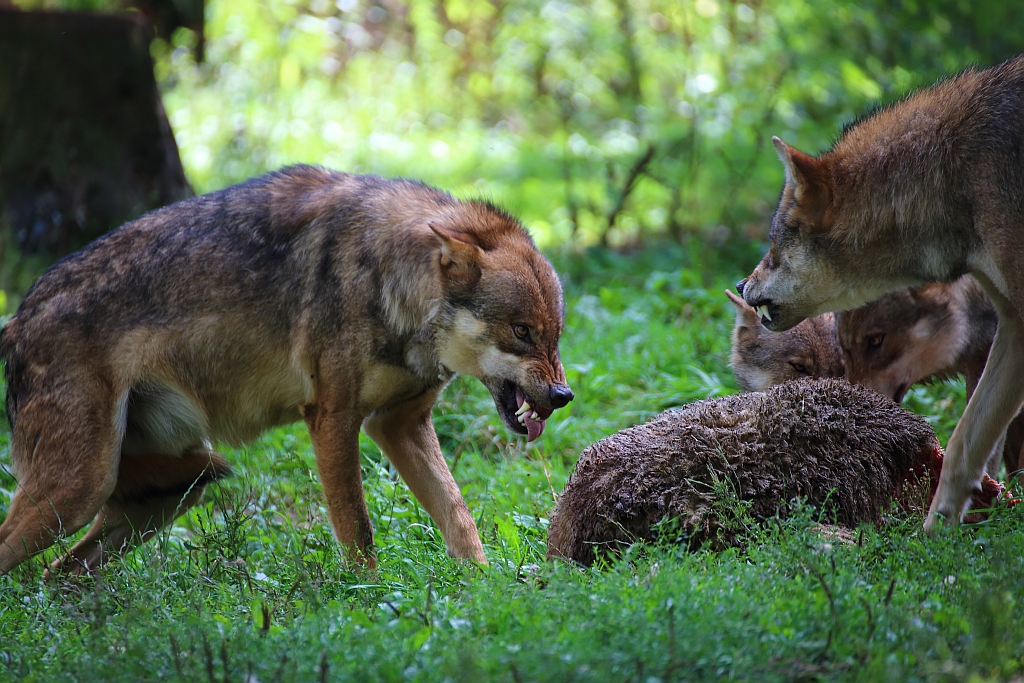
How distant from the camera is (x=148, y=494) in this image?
5289 mm

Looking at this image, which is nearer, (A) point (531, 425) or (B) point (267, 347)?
(A) point (531, 425)

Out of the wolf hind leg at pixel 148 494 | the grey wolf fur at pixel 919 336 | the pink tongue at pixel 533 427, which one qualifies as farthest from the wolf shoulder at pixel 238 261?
the grey wolf fur at pixel 919 336

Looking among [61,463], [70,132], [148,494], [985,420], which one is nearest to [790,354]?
[985,420]

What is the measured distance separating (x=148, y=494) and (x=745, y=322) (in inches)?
157

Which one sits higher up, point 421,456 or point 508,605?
point 508,605

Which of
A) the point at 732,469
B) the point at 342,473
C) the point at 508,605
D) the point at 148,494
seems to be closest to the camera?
the point at 508,605

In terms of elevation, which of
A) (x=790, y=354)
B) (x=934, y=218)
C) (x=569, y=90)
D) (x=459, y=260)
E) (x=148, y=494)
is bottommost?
(x=148, y=494)

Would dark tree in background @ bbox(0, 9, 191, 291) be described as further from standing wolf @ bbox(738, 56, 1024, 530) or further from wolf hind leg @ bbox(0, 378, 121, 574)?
standing wolf @ bbox(738, 56, 1024, 530)

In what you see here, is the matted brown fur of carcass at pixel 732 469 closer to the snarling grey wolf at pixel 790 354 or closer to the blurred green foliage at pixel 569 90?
the snarling grey wolf at pixel 790 354

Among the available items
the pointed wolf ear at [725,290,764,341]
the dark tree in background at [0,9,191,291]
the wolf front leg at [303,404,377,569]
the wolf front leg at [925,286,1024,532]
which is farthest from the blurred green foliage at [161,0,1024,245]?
the wolf front leg at [303,404,377,569]

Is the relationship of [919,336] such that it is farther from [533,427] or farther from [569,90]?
[569,90]

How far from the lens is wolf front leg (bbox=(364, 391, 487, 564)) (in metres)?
4.95

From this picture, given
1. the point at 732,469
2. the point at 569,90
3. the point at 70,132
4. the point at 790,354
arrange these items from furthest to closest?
the point at 569,90 < the point at 70,132 < the point at 790,354 < the point at 732,469

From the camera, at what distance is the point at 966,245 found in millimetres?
4258
